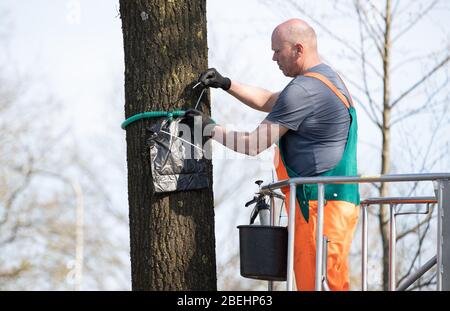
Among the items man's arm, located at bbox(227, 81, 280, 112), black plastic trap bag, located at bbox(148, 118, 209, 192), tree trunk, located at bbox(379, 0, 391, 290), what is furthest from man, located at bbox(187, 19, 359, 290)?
tree trunk, located at bbox(379, 0, 391, 290)

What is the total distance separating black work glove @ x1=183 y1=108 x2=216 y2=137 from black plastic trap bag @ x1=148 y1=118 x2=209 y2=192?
32 mm

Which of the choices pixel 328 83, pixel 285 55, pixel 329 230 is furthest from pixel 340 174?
pixel 285 55

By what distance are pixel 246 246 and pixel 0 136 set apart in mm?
21838

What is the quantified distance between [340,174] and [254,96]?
1.05 m

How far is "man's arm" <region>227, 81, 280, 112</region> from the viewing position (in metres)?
6.16

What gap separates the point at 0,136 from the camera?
26219 mm

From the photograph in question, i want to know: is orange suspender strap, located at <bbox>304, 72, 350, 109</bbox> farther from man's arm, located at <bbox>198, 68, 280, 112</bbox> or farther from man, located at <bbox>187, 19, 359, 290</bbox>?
man's arm, located at <bbox>198, 68, 280, 112</bbox>

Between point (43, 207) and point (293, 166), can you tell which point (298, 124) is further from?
point (43, 207)

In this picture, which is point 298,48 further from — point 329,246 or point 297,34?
point 329,246

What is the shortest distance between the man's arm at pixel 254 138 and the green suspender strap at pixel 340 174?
0.17 m

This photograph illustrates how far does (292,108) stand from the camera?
543 cm

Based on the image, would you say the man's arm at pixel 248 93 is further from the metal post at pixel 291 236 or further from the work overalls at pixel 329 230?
the metal post at pixel 291 236
